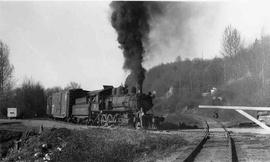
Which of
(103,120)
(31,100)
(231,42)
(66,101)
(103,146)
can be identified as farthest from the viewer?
(31,100)

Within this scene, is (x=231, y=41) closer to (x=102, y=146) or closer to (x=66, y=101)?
(x=66, y=101)

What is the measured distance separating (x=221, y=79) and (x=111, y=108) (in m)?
48.8

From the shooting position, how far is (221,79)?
7006 cm

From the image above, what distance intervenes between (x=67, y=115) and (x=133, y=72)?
12871 mm

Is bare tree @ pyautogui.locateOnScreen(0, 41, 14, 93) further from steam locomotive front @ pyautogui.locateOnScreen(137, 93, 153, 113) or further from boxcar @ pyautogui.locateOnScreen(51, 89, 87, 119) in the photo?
steam locomotive front @ pyautogui.locateOnScreen(137, 93, 153, 113)

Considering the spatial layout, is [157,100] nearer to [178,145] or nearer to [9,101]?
[9,101]

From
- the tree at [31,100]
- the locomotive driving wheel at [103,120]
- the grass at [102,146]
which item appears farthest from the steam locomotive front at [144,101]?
the tree at [31,100]

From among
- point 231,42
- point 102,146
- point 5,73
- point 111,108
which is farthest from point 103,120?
point 231,42

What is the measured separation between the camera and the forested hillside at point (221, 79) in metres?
40.5

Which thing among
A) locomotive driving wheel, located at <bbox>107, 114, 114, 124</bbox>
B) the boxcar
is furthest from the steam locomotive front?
the boxcar

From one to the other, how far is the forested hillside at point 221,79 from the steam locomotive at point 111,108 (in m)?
1.95

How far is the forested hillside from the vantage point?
40531 mm

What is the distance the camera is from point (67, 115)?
34344 mm

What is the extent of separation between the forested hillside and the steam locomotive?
1.95 metres
